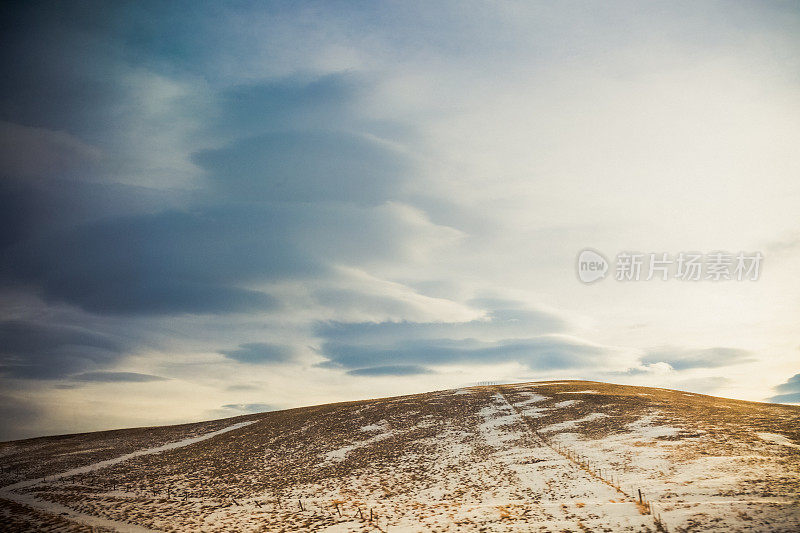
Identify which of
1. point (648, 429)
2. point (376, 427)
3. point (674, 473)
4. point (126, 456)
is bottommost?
point (126, 456)

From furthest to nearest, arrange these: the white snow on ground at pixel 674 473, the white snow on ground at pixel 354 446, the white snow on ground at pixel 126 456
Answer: the white snow on ground at pixel 126 456, the white snow on ground at pixel 354 446, the white snow on ground at pixel 674 473

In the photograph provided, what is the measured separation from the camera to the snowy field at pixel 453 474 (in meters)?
18.9

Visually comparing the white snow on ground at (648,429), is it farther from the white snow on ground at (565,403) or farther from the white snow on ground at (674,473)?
the white snow on ground at (565,403)

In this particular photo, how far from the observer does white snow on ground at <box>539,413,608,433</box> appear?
117 feet

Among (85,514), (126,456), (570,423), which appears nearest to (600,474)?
(570,423)

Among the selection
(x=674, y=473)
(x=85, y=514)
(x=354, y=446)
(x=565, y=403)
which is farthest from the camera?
(x=565, y=403)

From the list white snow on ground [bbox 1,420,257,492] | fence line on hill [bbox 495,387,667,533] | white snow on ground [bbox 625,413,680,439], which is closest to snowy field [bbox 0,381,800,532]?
fence line on hill [bbox 495,387,667,533]

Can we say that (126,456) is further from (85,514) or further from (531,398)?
(531,398)

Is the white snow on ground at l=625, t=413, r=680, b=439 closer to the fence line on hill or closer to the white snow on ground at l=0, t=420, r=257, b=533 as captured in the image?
the fence line on hill

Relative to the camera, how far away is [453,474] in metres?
26.8

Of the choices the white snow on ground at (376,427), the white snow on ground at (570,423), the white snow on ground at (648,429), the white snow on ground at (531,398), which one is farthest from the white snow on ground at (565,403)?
the white snow on ground at (376,427)

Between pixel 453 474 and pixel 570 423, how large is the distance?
634 inches

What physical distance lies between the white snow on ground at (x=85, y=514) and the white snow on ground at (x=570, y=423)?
98.7ft

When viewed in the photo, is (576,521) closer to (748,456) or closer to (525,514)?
(525,514)
